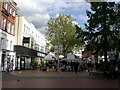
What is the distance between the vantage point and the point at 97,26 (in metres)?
21.1

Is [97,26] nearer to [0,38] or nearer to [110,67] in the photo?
[110,67]

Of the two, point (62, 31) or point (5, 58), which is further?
point (62, 31)

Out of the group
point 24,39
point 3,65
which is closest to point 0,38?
point 3,65

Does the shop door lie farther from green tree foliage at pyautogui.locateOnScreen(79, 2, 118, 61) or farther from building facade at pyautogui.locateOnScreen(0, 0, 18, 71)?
green tree foliage at pyautogui.locateOnScreen(79, 2, 118, 61)

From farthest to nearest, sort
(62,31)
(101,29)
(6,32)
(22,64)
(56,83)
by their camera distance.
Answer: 1. (62,31)
2. (22,64)
3. (6,32)
4. (101,29)
5. (56,83)

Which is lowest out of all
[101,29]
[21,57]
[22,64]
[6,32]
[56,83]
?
[56,83]

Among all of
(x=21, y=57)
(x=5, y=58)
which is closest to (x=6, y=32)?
(x=5, y=58)

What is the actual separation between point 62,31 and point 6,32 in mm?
15653

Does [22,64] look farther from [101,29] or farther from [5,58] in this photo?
[101,29]

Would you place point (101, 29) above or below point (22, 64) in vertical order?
above

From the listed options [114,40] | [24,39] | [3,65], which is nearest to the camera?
[114,40]

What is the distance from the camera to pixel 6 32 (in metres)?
30.8

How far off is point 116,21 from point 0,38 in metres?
17.4

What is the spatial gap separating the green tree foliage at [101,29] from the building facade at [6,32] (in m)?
14.1
